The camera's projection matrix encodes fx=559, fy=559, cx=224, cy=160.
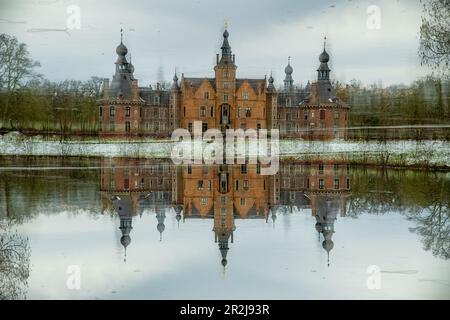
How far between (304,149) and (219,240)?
22.3m

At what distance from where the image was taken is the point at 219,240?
827cm

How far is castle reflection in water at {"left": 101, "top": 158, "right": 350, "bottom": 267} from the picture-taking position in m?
9.91

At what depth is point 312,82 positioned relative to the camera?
140ft

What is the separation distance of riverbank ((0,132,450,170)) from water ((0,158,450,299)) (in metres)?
6.78

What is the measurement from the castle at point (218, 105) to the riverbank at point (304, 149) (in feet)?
21.3

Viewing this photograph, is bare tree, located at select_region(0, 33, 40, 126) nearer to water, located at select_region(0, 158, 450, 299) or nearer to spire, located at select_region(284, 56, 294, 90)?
water, located at select_region(0, 158, 450, 299)

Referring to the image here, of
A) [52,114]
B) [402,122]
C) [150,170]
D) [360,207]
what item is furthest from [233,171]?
[52,114]

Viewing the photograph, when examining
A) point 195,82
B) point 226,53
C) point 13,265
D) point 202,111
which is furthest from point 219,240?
point 226,53

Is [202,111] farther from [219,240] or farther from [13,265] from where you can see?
[13,265]

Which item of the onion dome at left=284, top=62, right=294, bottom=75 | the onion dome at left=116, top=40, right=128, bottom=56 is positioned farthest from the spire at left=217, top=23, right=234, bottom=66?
the onion dome at left=284, top=62, right=294, bottom=75

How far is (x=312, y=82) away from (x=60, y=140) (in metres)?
20.6
